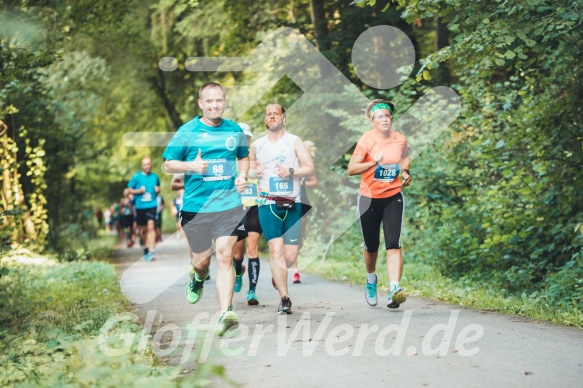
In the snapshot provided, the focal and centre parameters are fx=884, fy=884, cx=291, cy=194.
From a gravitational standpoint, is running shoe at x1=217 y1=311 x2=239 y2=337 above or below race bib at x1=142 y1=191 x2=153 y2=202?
above

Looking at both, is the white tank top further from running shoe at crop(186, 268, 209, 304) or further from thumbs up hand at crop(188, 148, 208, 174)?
thumbs up hand at crop(188, 148, 208, 174)

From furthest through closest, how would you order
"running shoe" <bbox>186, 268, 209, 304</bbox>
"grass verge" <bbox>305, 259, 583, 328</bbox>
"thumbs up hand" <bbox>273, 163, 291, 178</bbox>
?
"thumbs up hand" <bbox>273, 163, 291, 178</bbox>
"running shoe" <bbox>186, 268, 209, 304</bbox>
"grass verge" <bbox>305, 259, 583, 328</bbox>

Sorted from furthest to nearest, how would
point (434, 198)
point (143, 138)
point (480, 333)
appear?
point (143, 138) → point (434, 198) → point (480, 333)

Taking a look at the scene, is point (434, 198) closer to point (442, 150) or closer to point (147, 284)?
point (442, 150)

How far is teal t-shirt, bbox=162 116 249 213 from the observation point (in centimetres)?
802

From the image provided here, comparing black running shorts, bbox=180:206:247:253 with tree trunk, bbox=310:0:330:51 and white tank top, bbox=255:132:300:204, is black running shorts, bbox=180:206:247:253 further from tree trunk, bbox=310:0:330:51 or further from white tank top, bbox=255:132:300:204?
tree trunk, bbox=310:0:330:51

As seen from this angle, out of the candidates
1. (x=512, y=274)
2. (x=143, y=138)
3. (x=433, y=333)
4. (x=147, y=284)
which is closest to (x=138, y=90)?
(x=143, y=138)

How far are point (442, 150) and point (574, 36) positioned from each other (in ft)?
18.9

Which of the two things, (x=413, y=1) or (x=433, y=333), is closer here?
(x=433, y=333)

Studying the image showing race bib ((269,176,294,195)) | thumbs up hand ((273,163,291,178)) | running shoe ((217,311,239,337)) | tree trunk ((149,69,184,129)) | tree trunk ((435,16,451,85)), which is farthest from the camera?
tree trunk ((149,69,184,129))

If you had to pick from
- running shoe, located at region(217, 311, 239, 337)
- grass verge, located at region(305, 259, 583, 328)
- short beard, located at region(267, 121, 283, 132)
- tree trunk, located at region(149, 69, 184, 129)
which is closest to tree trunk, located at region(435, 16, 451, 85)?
grass verge, located at region(305, 259, 583, 328)

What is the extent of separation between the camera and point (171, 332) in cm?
802

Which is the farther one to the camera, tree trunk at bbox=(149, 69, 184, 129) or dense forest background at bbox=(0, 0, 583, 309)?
tree trunk at bbox=(149, 69, 184, 129)

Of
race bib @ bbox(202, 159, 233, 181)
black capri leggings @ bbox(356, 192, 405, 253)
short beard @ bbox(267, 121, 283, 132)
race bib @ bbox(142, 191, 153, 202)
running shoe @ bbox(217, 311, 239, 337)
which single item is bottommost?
race bib @ bbox(142, 191, 153, 202)
